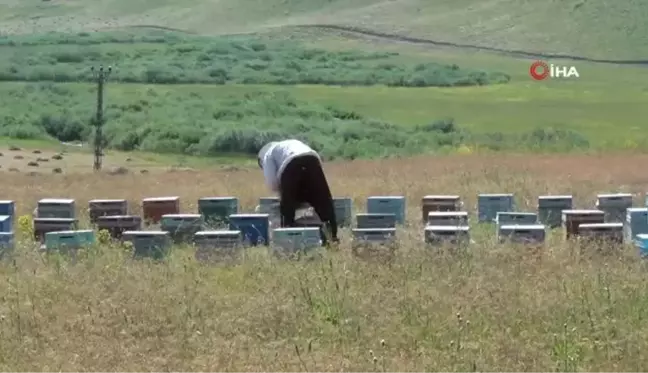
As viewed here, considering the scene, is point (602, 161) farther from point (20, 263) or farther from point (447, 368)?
point (447, 368)

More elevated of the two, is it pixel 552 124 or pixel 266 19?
pixel 266 19

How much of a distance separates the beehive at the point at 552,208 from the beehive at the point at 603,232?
236 centimetres

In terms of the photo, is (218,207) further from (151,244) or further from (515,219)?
(515,219)

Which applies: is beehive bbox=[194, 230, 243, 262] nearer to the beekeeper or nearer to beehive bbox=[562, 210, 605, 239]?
the beekeeper

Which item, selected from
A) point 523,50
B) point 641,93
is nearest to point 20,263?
point 641,93

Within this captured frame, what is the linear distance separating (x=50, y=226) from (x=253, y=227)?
103 inches

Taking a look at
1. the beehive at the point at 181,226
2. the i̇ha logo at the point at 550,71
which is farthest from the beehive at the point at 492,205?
the i̇ha logo at the point at 550,71

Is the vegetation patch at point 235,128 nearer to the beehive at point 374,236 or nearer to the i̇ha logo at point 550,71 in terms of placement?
the i̇ha logo at point 550,71

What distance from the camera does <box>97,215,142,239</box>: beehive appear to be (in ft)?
46.8

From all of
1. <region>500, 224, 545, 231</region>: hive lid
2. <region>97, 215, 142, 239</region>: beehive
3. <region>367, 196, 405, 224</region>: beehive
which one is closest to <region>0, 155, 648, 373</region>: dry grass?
<region>500, 224, 545, 231</region>: hive lid

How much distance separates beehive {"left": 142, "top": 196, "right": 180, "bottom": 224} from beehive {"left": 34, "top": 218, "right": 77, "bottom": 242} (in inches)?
68.4

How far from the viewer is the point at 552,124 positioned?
3847 cm

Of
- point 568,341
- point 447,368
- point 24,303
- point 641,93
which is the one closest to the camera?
point 447,368

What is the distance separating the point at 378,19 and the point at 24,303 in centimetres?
8398
